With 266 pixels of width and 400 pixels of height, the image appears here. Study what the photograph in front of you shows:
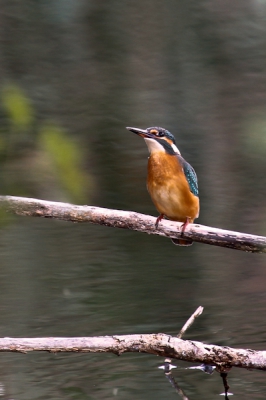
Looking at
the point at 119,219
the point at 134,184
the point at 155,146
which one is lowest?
the point at 134,184

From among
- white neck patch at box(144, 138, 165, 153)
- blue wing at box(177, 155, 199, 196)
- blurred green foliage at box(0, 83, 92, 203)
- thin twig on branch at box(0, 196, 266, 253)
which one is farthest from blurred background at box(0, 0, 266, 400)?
blurred green foliage at box(0, 83, 92, 203)

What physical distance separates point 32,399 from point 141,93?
4.75 meters

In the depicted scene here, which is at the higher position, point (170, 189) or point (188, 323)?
point (170, 189)

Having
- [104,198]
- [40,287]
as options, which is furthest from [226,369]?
[104,198]

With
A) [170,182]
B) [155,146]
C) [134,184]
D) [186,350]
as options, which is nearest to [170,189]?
[170,182]

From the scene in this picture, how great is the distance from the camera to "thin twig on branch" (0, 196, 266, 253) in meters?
2.37

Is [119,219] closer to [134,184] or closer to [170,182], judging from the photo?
[170,182]

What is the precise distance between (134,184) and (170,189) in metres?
3.34

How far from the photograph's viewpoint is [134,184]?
6180 mm

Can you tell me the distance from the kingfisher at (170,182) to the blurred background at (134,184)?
1.26 feet

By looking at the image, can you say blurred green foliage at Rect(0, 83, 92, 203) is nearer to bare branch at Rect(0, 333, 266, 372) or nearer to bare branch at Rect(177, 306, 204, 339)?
bare branch at Rect(0, 333, 266, 372)

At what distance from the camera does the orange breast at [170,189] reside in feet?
9.27

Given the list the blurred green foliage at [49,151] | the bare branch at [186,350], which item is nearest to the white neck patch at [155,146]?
the bare branch at [186,350]

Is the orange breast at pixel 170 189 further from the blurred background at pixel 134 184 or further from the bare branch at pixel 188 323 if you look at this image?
the bare branch at pixel 188 323
